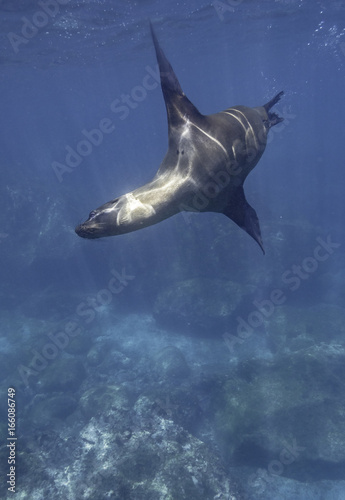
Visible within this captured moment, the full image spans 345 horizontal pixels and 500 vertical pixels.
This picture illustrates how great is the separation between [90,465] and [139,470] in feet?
4.70

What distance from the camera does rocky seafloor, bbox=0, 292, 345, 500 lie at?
784 centimetres

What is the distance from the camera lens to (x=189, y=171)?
2799mm

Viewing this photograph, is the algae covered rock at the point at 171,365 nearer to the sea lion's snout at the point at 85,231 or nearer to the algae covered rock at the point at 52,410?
the algae covered rock at the point at 52,410

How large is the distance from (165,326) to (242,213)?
46.5 feet

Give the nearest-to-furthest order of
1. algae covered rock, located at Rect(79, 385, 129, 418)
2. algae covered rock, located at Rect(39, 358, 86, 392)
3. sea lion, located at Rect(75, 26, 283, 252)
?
sea lion, located at Rect(75, 26, 283, 252)
algae covered rock, located at Rect(79, 385, 129, 418)
algae covered rock, located at Rect(39, 358, 86, 392)

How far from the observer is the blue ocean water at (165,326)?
8.84m

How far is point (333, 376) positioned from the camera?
10602 millimetres

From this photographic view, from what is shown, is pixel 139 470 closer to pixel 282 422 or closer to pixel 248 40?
pixel 282 422
